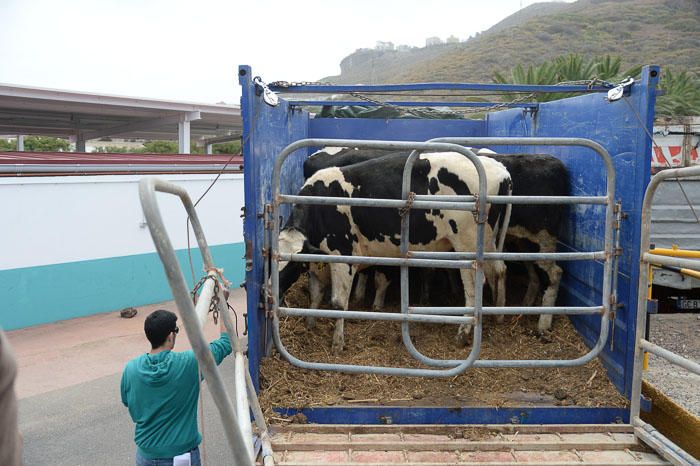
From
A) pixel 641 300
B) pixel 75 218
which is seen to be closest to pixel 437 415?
pixel 641 300

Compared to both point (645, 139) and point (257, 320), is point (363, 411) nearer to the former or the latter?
point (257, 320)

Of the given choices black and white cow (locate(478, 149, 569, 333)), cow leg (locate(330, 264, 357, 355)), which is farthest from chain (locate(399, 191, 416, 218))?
black and white cow (locate(478, 149, 569, 333))

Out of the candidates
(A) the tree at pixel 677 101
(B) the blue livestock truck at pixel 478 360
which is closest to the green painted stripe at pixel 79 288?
(B) the blue livestock truck at pixel 478 360

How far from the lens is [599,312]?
382cm

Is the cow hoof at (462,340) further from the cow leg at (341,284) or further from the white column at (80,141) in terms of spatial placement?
the white column at (80,141)

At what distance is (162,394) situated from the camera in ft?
9.84

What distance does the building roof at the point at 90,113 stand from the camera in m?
15.7

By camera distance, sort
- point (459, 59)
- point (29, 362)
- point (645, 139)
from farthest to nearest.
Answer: point (459, 59)
point (29, 362)
point (645, 139)

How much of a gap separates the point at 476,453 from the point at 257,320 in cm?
161

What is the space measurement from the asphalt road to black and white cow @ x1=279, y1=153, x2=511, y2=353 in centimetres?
190

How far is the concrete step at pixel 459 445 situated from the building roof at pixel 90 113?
47.6 feet

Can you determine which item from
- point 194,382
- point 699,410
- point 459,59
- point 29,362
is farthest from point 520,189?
point 459,59

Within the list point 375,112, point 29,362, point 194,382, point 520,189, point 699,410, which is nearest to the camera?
point 194,382

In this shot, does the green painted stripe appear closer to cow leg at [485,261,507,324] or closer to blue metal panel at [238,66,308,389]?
blue metal panel at [238,66,308,389]
